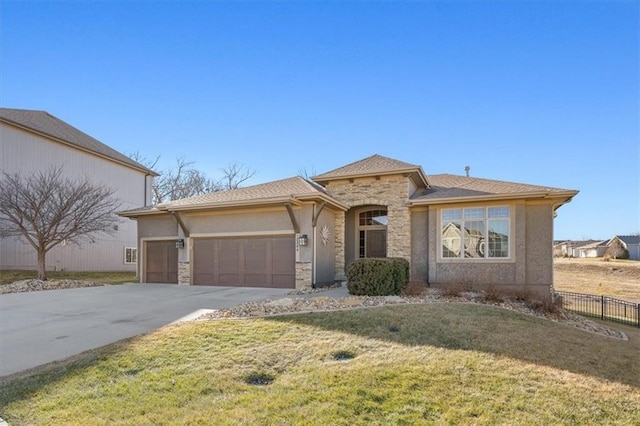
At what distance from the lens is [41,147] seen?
20.0 metres

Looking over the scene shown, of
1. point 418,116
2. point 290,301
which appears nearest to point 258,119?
point 418,116

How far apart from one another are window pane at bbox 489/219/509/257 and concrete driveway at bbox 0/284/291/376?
25.1 feet

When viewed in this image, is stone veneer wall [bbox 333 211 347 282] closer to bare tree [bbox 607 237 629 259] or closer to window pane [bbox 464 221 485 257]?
window pane [bbox 464 221 485 257]

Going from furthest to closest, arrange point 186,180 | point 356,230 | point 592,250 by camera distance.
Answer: point 592,250 → point 186,180 → point 356,230

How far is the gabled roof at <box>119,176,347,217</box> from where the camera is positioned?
42.1 ft

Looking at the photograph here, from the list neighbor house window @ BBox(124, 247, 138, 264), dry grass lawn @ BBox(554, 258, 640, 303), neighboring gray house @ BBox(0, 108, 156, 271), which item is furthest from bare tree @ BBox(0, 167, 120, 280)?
dry grass lawn @ BBox(554, 258, 640, 303)

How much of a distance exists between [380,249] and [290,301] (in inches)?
295

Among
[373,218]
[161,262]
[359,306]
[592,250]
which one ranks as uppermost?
[373,218]

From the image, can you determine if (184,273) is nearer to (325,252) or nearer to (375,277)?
(325,252)

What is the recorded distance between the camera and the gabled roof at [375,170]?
1434 centimetres

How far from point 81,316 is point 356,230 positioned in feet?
34.6

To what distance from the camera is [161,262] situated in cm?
1650

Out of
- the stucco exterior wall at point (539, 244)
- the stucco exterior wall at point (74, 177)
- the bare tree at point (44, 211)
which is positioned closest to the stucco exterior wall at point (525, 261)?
the stucco exterior wall at point (539, 244)

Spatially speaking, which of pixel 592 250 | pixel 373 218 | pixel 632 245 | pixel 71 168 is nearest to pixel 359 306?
pixel 373 218
